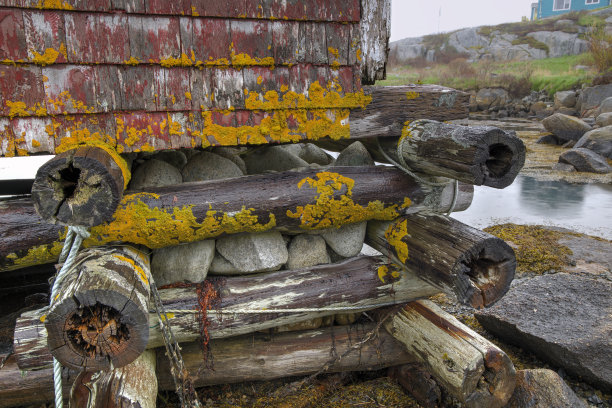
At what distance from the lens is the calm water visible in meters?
7.97

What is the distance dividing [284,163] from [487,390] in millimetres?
2077

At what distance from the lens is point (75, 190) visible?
6.59ft

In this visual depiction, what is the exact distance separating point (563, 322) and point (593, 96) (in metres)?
18.5

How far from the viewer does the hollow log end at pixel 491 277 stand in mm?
2631

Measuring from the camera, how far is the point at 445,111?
3.33 meters

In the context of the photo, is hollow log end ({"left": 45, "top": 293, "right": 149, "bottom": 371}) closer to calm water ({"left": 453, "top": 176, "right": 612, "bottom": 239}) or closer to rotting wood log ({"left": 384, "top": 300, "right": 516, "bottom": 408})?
rotting wood log ({"left": 384, "top": 300, "right": 516, "bottom": 408})

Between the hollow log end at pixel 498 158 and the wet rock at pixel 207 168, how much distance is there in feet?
5.22

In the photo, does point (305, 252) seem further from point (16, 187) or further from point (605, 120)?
point (605, 120)

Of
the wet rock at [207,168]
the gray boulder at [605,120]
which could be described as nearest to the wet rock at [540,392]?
the wet rock at [207,168]

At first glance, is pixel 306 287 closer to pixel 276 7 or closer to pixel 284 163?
pixel 284 163

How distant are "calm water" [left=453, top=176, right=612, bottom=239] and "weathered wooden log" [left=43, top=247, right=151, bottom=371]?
690 cm

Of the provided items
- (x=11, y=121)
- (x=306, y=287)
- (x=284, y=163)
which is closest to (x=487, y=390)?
(x=306, y=287)

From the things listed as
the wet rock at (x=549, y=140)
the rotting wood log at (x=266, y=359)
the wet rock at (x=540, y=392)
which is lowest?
the wet rock at (x=540, y=392)

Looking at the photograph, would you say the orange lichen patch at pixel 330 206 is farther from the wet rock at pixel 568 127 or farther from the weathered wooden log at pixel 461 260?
the wet rock at pixel 568 127
